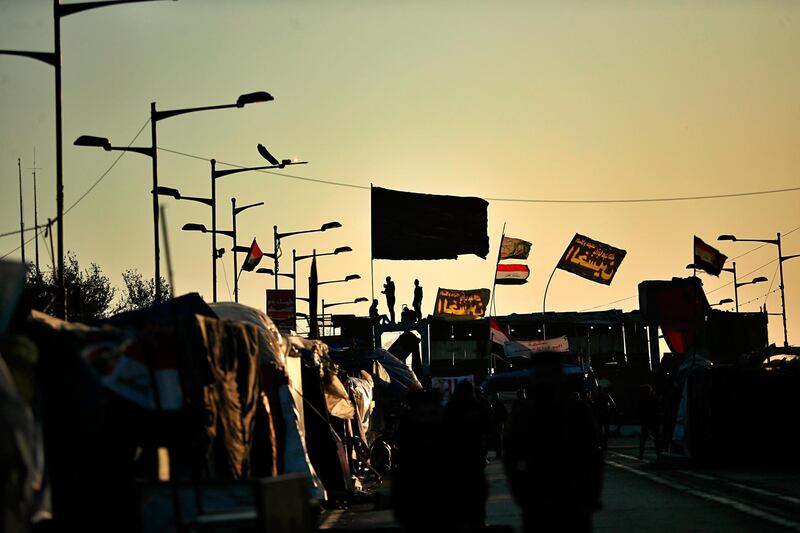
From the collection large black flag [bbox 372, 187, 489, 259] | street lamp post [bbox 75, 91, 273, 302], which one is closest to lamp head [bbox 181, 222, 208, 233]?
large black flag [bbox 372, 187, 489, 259]

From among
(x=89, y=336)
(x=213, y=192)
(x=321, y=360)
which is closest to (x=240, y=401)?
(x=89, y=336)

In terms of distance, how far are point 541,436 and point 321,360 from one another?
15136 millimetres

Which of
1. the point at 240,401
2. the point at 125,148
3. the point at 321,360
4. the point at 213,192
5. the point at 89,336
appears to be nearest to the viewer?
the point at 89,336

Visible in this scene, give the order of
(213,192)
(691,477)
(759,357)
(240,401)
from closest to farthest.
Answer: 1. (240,401)
2. (691,477)
3. (759,357)
4. (213,192)

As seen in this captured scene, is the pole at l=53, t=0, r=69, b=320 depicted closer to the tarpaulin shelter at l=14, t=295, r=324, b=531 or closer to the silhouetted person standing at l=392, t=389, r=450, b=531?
the tarpaulin shelter at l=14, t=295, r=324, b=531

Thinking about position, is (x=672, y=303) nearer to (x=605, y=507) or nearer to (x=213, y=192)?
(x=213, y=192)

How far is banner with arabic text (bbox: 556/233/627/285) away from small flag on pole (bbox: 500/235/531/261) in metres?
1.91

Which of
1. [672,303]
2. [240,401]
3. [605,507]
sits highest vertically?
[672,303]

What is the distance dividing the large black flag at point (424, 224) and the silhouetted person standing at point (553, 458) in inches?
A: 1572

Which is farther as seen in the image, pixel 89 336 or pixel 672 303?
pixel 672 303

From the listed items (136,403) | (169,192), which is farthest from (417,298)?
(136,403)

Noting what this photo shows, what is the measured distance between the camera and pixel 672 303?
3024 inches

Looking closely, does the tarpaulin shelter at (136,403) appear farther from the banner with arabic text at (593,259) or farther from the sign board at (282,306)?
the banner with arabic text at (593,259)

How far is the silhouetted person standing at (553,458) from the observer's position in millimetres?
12641
